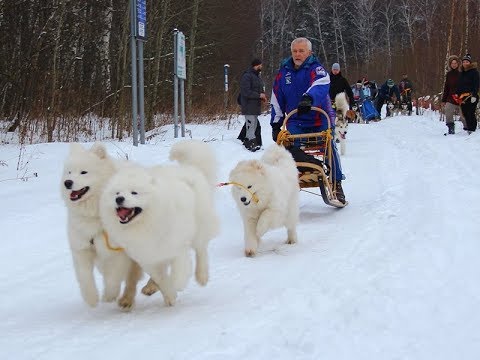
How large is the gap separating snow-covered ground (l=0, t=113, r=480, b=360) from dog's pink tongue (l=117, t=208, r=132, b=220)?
647 mm

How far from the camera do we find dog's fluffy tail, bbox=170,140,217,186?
398 cm

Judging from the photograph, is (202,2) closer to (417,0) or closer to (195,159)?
(195,159)

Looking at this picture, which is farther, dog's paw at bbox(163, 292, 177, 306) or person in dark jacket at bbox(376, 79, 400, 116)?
person in dark jacket at bbox(376, 79, 400, 116)

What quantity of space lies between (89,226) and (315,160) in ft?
11.3

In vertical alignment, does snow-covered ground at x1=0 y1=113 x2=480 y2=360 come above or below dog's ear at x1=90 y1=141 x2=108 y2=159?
below

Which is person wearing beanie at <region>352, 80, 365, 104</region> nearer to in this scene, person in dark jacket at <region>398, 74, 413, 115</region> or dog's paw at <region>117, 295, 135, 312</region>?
person in dark jacket at <region>398, 74, 413, 115</region>

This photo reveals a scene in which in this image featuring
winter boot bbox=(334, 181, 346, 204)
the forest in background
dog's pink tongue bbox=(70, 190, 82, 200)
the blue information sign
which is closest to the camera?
dog's pink tongue bbox=(70, 190, 82, 200)

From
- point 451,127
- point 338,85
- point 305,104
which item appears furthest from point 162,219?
point 451,127

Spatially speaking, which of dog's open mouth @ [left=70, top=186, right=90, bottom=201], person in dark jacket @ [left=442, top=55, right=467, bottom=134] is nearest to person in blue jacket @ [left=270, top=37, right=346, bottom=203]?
dog's open mouth @ [left=70, top=186, right=90, bottom=201]

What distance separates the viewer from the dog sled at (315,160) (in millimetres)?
6246

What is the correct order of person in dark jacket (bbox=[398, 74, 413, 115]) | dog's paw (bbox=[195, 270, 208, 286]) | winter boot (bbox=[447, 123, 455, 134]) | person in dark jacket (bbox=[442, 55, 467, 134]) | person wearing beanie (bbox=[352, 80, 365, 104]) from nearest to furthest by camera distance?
dog's paw (bbox=[195, 270, 208, 286]), person in dark jacket (bbox=[442, 55, 467, 134]), winter boot (bbox=[447, 123, 455, 134]), person wearing beanie (bbox=[352, 80, 365, 104]), person in dark jacket (bbox=[398, 74, 413, 115])

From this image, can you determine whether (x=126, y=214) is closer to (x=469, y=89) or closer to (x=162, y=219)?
(x=162, y=219)

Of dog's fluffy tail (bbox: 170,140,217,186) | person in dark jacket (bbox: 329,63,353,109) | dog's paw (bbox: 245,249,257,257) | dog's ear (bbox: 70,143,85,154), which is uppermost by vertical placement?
person in dark jacket (bbox: 329,63,353,109)

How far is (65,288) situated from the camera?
408 centimetres
